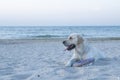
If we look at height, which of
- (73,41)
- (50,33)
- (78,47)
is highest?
(73,41)

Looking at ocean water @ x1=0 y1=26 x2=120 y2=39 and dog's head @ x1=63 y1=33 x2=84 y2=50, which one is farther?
ocean water @ x1=0 y1=26 x2=120 y2=39

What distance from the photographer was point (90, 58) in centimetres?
765

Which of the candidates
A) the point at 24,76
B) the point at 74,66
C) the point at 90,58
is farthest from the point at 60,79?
the point at 90,58


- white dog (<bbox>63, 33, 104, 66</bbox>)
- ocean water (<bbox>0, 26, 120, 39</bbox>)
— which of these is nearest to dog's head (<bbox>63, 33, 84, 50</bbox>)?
white dog (<bbox>63, 33, 104, 66</bbox>)

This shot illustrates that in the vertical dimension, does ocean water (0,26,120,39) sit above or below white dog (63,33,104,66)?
below

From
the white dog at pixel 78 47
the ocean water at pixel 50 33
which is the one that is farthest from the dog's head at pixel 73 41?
the ocean water at pixel 50 33

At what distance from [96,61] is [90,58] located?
497 millimetres

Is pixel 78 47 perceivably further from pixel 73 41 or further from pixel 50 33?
pixel 50 33

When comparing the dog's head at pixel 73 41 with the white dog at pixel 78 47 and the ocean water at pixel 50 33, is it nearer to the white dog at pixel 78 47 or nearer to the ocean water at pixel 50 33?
the white dog at pixel 78 47

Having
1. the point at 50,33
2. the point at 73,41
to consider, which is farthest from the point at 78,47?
the point at 50,33

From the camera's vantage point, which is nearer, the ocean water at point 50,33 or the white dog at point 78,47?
the white dog at point 78,47

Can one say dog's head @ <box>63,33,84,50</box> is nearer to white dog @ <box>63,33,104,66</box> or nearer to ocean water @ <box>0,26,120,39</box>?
white dog @ <box>63,33,104,66</box>

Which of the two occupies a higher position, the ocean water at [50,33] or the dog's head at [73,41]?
the dog's head at [73,41]

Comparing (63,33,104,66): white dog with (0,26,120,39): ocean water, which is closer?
(63,33,104,66): white dog
